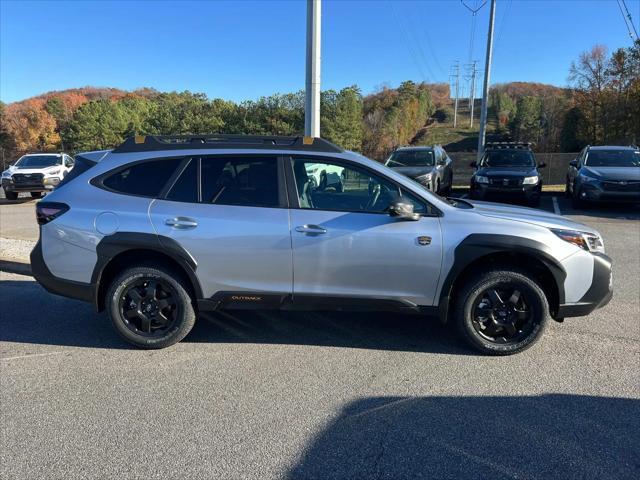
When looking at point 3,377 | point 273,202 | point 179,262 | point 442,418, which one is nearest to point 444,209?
point 273,202

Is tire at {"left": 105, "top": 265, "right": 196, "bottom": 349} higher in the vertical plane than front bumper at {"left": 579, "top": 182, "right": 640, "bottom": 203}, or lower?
lower

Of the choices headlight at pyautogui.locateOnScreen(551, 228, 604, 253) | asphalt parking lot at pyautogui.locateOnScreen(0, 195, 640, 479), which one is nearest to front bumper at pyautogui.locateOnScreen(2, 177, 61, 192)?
asphalt parking lot at pyautogui.locateOnScreen(0, 195, 640, 479)

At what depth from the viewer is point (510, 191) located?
529 inches

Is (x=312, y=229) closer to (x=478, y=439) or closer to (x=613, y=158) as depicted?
(x=478, y=439)

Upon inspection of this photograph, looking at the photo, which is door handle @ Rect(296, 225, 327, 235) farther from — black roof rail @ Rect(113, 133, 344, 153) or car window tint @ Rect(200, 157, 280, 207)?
black roof rail @ Rect(113, 133, 344, 153)

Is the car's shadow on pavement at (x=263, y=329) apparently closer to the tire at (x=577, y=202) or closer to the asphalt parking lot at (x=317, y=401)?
the asphalt parking lot at (x=317, y=401)

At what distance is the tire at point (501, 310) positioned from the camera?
4.04 meters

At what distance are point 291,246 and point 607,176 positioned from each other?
1121 cm

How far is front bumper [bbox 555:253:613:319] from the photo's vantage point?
405 cm

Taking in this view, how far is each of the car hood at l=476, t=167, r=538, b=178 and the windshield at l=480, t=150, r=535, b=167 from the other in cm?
63

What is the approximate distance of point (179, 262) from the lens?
4195 mm

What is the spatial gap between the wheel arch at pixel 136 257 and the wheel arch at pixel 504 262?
83.4 inches

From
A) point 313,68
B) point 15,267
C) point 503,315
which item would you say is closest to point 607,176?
point 313,68

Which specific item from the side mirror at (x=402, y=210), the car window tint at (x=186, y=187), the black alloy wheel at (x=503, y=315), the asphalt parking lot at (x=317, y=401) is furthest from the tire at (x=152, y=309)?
the black alloy wheel at (x=503, y=315)
